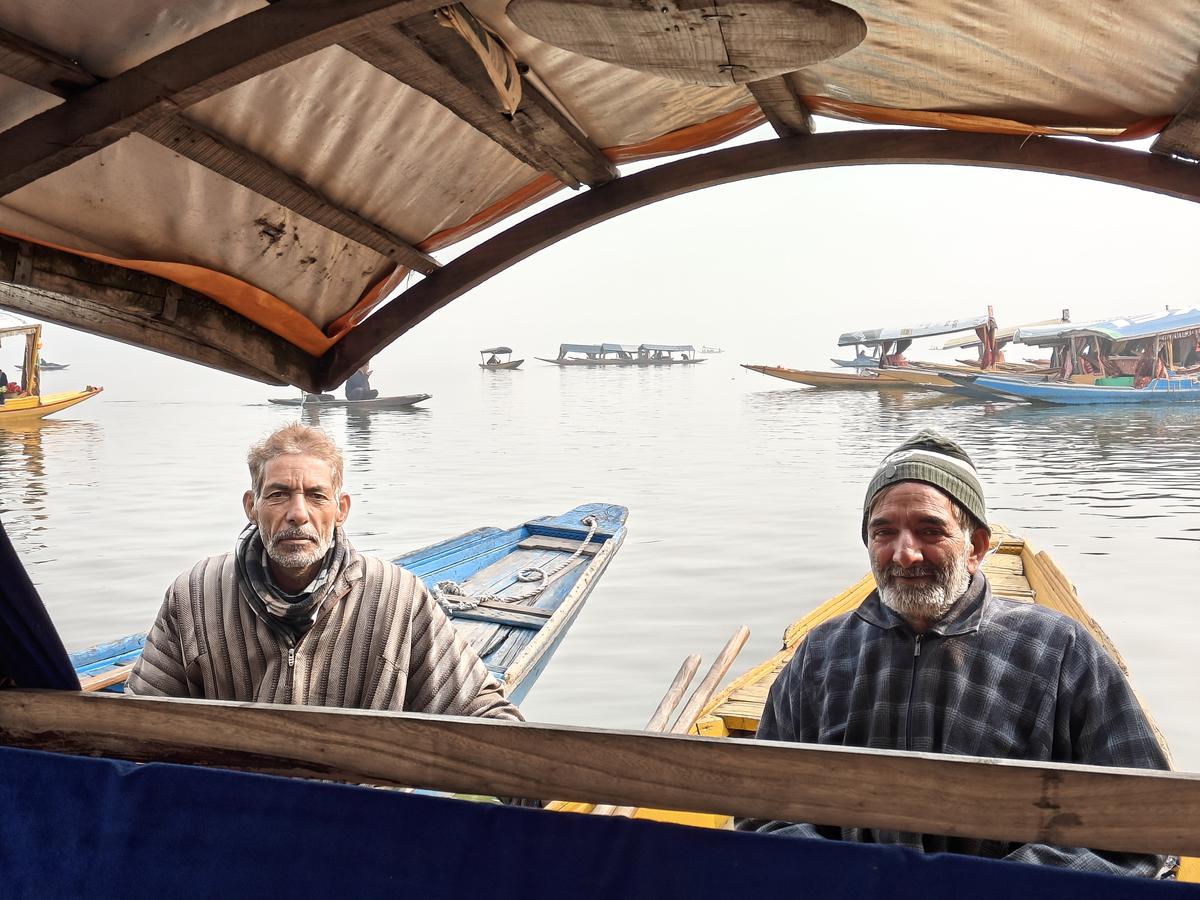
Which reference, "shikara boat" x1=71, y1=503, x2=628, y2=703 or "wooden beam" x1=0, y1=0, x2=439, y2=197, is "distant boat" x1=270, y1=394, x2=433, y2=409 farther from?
"wooden beam" x1=0, y1=0, x2=439, y2=197

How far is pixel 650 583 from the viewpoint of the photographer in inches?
620

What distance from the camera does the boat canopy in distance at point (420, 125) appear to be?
1.71 metres

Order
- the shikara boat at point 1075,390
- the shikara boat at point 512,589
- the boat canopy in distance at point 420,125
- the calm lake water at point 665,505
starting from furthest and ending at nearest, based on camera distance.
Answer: the shikara boat at point 1075,390 → the calm lake water at point 665,505 → the shikara boat at point 512,589 → the boat canopy in distance at point 420,125

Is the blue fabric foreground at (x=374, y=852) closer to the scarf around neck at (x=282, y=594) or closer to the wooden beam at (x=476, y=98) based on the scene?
the scarf around neck at (x=282, y=594)

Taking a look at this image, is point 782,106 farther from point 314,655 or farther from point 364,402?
point 364,402

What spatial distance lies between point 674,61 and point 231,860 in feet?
4.52

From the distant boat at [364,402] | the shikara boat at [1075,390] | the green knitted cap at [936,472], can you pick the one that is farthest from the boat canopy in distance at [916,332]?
the green knitted cap at [936,472]

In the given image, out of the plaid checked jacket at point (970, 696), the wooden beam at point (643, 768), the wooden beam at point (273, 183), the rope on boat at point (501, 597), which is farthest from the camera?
the rope on boat at point (501, 597)

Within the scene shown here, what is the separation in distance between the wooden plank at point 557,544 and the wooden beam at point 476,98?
5035 mm

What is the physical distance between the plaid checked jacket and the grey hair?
45.3 inches

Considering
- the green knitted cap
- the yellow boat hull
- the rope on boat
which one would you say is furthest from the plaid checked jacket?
the yellow boat hull

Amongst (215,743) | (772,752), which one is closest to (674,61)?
(772,752)

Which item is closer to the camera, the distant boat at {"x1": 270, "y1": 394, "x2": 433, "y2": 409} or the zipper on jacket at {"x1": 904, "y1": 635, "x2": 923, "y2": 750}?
A: the zipper on jacket at {"x1": 904, "y1": 635, "x2": 923, "y2": 750}

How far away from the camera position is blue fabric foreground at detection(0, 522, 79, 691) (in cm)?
135
